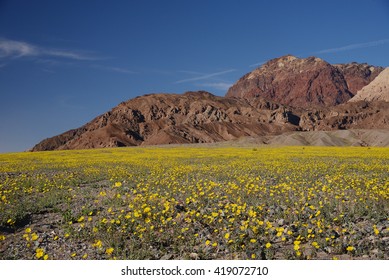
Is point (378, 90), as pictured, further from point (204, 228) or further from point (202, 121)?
point (204, 228)

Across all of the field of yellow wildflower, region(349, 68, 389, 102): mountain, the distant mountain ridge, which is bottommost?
the field of yellow wildflower

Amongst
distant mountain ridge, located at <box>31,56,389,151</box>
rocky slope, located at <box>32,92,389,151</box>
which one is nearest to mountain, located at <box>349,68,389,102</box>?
distant mountain ridge, located at <box>31,56,389,151</box>

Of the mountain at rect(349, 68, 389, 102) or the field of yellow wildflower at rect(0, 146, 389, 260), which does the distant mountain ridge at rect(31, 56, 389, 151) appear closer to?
the mountain at rect(349, 68, 389, 102)

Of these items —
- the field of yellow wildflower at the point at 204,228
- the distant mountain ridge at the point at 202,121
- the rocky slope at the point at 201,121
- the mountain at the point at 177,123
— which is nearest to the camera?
the field of yellow wildflower at the point at 204,228

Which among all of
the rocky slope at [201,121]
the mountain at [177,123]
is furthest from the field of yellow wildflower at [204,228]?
the rocky slope at [201,121]

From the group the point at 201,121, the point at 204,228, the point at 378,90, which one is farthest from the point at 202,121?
the point at 204,228

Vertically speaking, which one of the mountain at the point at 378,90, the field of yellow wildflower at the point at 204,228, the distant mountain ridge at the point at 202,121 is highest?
the mountain at the point at 378,90

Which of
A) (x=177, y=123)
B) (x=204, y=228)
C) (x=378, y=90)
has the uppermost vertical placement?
(x=378, y=90)

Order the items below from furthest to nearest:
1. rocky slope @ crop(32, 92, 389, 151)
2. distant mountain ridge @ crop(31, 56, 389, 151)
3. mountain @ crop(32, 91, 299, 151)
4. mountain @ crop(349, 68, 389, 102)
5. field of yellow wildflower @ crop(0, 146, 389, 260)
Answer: mountain @ crop(349, 68, 389, 102)
mountain @ crop(32, 91, 299, 151)
distant mountain ridge @ crop(31, 56, 389, 151)
rocky slope @ crop(32, 92, 389, 151)
field of yellow wildflower @ crop(0, 146, 389, 260)

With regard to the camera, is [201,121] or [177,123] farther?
[177,123]

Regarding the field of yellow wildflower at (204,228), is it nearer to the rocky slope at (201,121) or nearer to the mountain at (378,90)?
the rocky slope at (201,121)

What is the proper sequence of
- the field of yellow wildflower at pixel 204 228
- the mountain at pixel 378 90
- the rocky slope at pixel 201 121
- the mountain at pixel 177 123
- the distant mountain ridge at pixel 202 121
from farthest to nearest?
the mountain at pixel 378 90 < the mountain at pixel 177 123 < the distant mountain ridge at pixel 202 121 < the rocky slope at pixel 201 121 < the field of yellow wildflower at pixel 204 228

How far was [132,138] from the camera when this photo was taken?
152 metres

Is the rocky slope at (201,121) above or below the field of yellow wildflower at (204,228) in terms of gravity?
above
